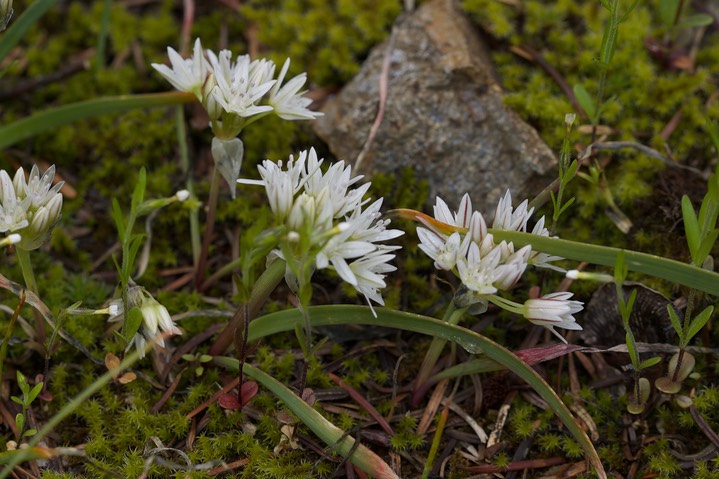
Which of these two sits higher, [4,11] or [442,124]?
[4,11]

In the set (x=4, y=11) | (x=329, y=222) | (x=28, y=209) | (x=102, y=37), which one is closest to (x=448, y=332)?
(x=329, y=222)

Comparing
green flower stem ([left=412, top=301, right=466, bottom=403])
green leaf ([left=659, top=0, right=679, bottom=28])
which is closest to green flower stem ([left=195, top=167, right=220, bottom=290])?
green flower stem ([left=412, top=301, right=466, bottom=403])

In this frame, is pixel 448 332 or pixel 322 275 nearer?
pixel 448 332

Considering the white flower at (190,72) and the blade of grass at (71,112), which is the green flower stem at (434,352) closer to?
the white flower at (190,72)

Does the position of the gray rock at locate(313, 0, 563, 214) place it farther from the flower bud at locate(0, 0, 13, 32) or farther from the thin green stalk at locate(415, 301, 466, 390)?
the flower bud at locate(0, 0, 13, 32)

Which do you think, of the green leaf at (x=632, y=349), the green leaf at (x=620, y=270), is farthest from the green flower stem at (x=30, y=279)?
the green leaf at (x=632, y=349)

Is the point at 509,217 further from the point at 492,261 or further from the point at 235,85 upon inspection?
the point at 235,85

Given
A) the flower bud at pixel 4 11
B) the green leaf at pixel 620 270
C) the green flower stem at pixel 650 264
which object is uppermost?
the flower bud at pixel 4 11

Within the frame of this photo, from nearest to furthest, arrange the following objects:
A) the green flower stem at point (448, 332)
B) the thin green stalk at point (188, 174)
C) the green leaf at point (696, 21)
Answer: the green flower stem at point (448, 332), the thin green stalk at point (188, 174), the green leaf at point (696, 21)

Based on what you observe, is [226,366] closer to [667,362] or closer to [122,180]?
[122,180]
